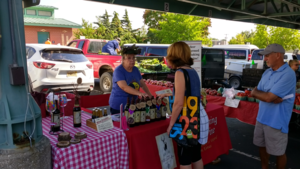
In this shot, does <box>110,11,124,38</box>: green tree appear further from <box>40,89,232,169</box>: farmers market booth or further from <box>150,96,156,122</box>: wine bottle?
<box>40,89,232,169</box>: farmers market booth

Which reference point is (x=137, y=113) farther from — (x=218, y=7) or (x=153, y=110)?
(x=218, y=7)

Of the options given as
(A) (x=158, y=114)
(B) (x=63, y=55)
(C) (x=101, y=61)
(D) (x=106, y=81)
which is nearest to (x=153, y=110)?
(A) (x=158, y=114)

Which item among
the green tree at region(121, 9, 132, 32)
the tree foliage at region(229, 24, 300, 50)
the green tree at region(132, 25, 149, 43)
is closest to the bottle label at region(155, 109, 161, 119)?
the tree foliage at region(229, 24, 300, 50)

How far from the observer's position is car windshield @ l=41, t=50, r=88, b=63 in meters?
6.57

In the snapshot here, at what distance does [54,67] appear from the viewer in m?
6.45

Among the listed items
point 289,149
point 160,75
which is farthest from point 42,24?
point 289,149

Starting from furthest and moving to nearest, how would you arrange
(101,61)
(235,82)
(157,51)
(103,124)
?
(235,82)
(157,51)
(101,61)
(103,124)

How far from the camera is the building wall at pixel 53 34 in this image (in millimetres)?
23669

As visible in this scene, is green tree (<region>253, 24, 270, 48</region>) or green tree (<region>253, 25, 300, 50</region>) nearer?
green tree (<region>253, 25, 300, 50</region>)

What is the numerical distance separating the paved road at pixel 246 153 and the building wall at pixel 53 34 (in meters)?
23.7

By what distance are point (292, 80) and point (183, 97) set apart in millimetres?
1494

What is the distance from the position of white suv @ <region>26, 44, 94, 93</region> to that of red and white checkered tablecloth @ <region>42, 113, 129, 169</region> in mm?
3996

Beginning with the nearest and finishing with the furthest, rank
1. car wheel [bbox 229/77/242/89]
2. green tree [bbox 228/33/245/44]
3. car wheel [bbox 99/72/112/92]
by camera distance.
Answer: car wheel [bbox 99/72/112/92] → car wheel [bbox 229/77/242/89] → green tree [bbox 228/33/245/44]

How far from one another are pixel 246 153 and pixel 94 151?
10.6ft
